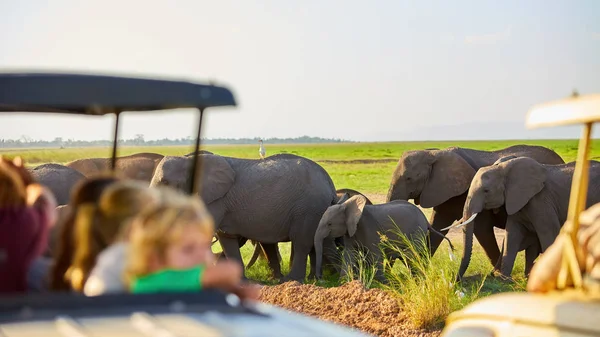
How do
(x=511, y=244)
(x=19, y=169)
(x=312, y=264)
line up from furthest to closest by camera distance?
(x=312, y=264) → (x=511, y=244) → (x=19, y=169)

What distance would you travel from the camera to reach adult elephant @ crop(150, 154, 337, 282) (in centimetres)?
1725

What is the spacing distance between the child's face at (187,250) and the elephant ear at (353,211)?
11498 millimetres

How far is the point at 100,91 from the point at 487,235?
47.2ft

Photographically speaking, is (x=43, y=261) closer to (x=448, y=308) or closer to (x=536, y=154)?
(x=448, y=308)

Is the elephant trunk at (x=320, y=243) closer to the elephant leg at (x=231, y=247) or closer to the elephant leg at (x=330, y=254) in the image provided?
the elephant leg at (x=330, y=254)

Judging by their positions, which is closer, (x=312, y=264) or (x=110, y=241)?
(x=110, y=241)

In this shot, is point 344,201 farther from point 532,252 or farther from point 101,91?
point 101,91

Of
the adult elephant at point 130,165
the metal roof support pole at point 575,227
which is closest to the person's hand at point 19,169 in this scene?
the metal roof support pole at point 575,227

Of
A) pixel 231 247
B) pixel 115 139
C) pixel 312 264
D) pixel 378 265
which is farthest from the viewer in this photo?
pixel 231 247

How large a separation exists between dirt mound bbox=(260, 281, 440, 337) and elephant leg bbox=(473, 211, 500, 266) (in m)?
7.02

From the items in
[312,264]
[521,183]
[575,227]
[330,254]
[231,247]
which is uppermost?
[575,227]

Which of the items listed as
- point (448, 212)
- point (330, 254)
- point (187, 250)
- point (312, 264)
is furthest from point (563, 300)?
point (448, 212)

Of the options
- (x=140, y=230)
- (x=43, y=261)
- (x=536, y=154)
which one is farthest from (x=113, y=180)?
(x=536, y=154)

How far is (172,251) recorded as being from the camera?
149 inches
